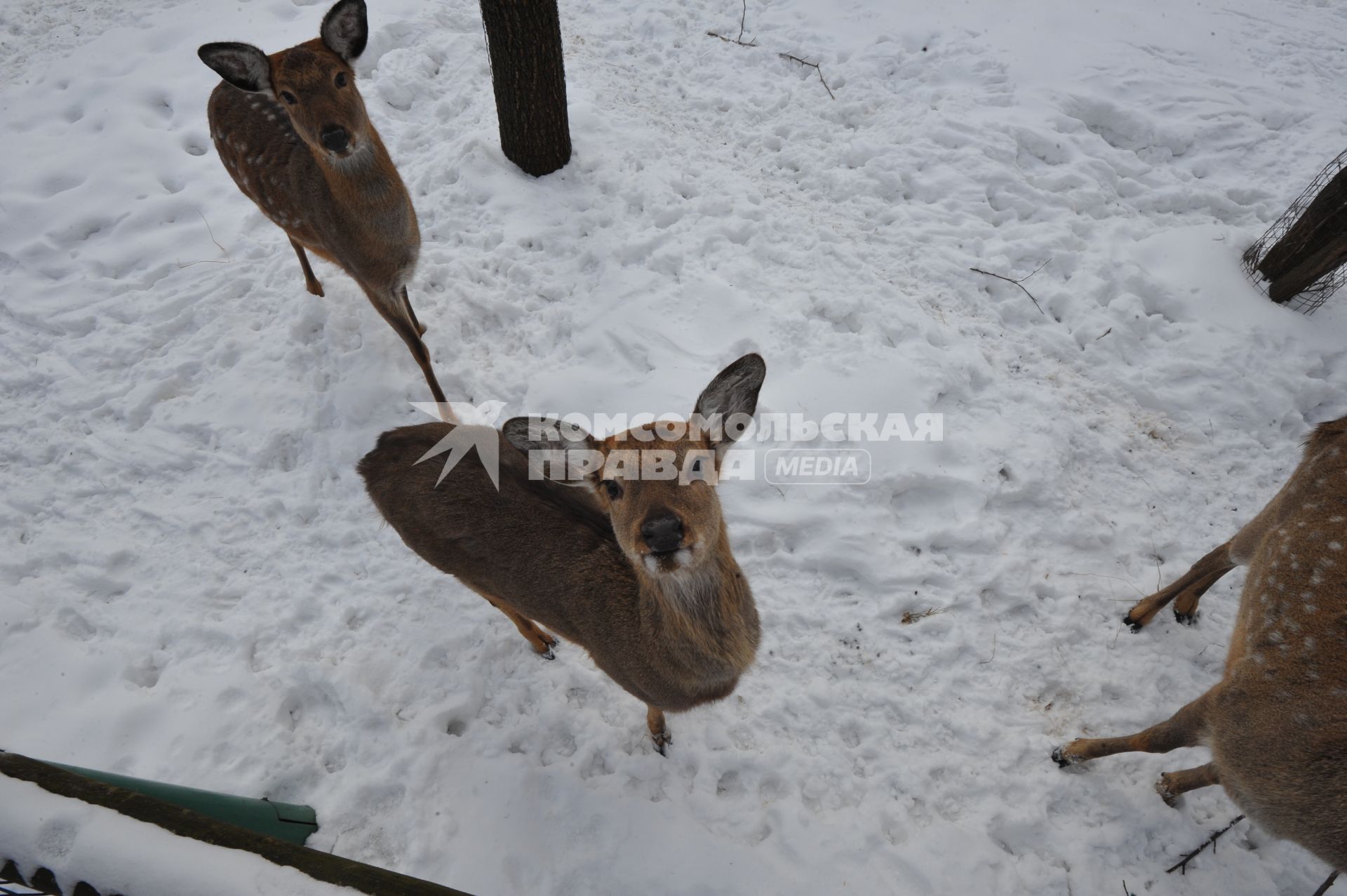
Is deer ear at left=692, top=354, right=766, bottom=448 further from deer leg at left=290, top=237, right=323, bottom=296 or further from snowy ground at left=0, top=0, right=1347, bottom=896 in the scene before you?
deer leg at left=290, top=237, right=323, bottom=296

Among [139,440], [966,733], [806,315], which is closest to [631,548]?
[966,733]

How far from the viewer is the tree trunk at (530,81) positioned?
453 centimetres

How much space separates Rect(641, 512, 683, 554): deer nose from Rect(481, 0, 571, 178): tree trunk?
403cm

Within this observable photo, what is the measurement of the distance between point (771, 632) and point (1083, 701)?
160 cm

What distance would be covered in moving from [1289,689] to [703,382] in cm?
311

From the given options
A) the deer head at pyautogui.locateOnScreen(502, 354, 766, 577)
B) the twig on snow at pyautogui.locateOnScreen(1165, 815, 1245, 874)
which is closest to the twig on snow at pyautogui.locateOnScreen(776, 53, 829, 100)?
the deer head at pyautogui.locateOnScreen(502, 354, 766, 577)

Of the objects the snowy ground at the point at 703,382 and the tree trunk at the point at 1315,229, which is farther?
the tree trunk at the point at 1315,229

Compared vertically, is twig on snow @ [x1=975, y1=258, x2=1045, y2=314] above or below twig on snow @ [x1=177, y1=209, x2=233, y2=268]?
below

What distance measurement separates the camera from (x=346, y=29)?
354 centimetres

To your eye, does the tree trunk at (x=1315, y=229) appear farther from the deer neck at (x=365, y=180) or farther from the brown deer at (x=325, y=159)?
the deer neck at (x=365, y=180)

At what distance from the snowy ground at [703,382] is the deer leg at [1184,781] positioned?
9 centimetres

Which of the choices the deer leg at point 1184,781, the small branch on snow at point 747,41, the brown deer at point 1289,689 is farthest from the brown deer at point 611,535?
the small branch on snow at point 747,41

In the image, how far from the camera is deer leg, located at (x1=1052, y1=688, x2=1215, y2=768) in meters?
2.71

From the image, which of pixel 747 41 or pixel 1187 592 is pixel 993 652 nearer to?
pixel 1187 592
